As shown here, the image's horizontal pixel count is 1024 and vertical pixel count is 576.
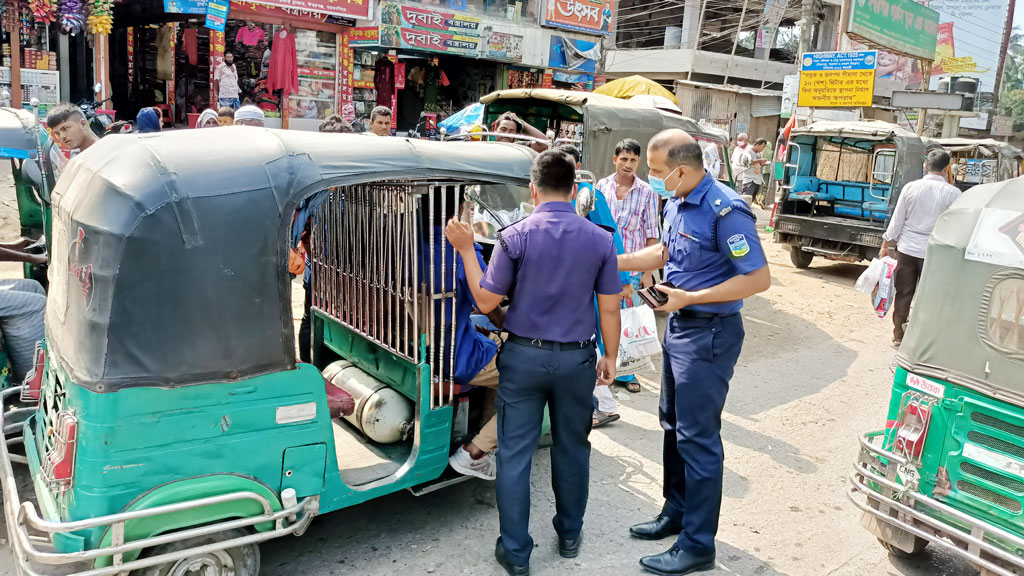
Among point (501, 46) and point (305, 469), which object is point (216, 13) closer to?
point (501, 46)

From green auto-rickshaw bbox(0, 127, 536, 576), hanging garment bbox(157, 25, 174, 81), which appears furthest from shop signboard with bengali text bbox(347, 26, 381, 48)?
green auto-rickshaw bbox(0, 127, 536, 576)

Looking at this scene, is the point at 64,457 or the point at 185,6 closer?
the point at 64,457

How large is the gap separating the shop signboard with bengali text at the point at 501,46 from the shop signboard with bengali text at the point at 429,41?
0.25 metres

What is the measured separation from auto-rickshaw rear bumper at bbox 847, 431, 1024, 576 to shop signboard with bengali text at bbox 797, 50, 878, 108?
1544cm

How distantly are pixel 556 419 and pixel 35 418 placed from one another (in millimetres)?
2461

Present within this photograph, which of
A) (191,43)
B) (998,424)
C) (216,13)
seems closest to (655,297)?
(998,424)

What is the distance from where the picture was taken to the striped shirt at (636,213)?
21.1 feet

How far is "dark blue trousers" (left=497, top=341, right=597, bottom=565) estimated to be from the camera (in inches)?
136

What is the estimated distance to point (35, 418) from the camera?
3.69 meters

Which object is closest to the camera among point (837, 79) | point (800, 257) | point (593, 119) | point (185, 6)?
point (593, 119)

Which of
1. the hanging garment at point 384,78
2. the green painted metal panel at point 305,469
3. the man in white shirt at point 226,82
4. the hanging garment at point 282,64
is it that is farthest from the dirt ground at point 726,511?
the hanging garment at point 384,78

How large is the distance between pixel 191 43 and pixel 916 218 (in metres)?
12.9

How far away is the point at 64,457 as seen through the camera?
2.83 m

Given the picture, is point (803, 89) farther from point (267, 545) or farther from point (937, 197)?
point (267, 545)
